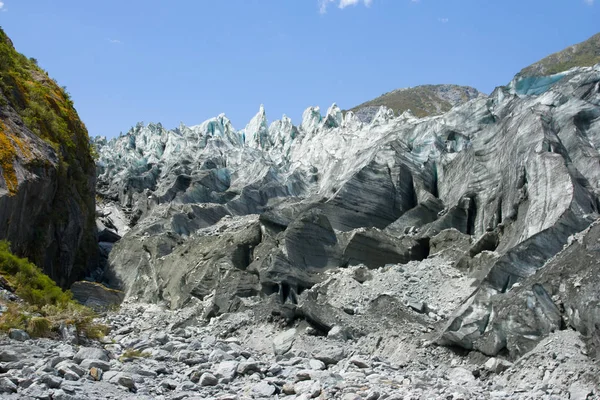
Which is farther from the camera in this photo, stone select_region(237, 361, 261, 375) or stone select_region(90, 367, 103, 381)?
stone select_region(237, 361, 261, 375)

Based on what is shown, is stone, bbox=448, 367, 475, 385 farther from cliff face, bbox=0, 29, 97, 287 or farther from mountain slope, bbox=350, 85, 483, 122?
mountain slope, bbox=350, 85, 483, 122

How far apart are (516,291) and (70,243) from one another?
23216 millimetres

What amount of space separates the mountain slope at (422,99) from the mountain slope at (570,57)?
14154mm

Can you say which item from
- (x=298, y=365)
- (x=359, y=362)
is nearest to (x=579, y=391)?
(x=359, y=362)

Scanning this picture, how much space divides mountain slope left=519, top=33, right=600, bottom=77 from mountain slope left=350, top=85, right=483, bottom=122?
14.2 m

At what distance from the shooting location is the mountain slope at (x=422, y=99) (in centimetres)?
14400

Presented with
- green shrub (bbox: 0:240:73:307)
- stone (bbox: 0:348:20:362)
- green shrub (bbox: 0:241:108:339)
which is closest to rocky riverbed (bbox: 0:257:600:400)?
stone (bbox: 0:348:20:362)

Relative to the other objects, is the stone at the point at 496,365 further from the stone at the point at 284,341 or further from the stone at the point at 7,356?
the stone at the point at 7,356

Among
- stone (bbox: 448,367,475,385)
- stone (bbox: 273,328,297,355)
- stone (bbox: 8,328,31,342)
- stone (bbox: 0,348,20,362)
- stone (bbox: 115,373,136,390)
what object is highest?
stone (bbox: 8,328,31,342)

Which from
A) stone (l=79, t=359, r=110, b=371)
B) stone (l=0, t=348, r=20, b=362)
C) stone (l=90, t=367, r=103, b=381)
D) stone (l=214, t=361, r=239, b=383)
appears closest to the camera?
stone (l=90, t=367, r=103, b=381)

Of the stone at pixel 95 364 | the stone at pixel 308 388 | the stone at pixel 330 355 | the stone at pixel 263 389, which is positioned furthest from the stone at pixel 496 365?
the stone at pixel 95 364

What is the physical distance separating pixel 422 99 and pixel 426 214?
126m

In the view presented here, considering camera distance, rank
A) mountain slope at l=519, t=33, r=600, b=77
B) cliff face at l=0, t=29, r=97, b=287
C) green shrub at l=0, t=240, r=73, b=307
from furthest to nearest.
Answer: mountain slope at l=519, t=33, r=600, b=77
cliff face at l=0, t=29, r=97, b=287
green shrub at l=0, t=240, r=73, b=307

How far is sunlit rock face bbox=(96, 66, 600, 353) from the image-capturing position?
2172 centimetres
